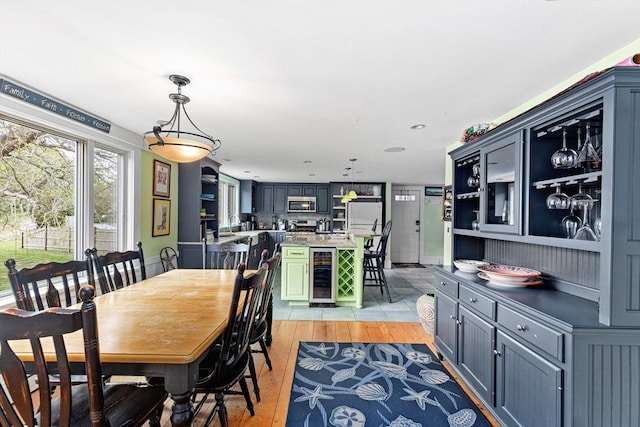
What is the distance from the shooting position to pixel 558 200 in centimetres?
176

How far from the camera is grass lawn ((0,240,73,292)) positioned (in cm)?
221

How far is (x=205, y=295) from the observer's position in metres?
2.04

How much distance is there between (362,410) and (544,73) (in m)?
2.49

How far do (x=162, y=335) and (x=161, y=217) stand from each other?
10.3ft

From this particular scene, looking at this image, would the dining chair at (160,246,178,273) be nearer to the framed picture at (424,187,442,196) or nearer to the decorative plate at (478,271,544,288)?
the decorative plate at (478,271,544,288)

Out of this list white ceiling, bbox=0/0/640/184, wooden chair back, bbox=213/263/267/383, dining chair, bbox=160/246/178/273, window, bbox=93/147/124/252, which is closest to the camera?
white ceiling, bbox=0/0/640/184

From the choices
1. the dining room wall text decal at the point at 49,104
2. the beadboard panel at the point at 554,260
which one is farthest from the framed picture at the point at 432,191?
the dining room wall text decal at the point at 49,104

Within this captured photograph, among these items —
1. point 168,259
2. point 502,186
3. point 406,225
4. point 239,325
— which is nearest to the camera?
point 239,325

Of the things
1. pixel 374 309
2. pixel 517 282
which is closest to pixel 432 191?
pixel 374 309

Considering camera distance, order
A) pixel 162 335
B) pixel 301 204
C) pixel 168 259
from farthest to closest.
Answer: pixel 301 204 < pixel 168 259 < pixel 162 335

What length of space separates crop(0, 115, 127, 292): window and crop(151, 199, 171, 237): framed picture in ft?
1.51

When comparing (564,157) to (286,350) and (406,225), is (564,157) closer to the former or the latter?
(286,350)

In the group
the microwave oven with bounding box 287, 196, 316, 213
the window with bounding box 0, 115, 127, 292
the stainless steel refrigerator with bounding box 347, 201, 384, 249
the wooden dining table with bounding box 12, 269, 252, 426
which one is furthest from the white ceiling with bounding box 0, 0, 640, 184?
the microwave oven with bounding box 287, 196, 316, 213

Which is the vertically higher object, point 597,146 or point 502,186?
point 597,146
